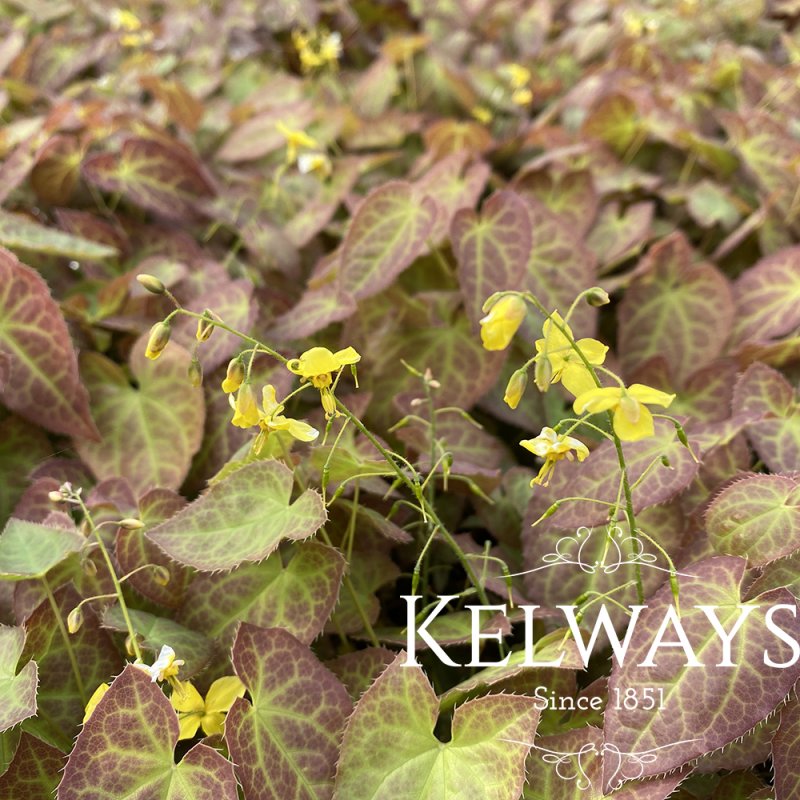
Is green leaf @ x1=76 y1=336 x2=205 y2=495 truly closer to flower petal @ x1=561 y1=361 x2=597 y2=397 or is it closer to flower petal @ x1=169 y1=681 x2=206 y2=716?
flower petal @ x1=169 y1=681 x2=206 y2=716

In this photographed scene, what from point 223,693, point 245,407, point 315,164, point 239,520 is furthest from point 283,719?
point 315,164

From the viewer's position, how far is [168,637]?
1022 millimetres

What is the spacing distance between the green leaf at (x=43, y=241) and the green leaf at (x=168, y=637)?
677mm

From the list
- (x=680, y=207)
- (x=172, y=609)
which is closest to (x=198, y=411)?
(x=172, y=609)

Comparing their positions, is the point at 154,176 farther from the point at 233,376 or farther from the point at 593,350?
the point at 593,350

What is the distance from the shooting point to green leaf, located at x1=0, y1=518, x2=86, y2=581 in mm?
996

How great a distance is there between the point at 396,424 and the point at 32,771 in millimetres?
600

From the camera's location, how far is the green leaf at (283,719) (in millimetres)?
→ 884

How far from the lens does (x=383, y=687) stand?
905 millimetres

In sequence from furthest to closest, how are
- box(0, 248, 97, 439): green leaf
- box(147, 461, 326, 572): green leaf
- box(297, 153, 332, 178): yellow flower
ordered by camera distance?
box(297, 153, 332, 178): yellow flower
box(0, 248, 97, 439): green leaf
box(147, 461, 326, 572): green leaf

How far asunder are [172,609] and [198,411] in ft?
1.07

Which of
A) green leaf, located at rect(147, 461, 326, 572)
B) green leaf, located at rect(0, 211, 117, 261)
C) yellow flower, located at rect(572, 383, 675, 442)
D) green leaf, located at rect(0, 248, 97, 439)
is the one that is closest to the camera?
yellow flower, located at rect(572, 383, 675, 442)

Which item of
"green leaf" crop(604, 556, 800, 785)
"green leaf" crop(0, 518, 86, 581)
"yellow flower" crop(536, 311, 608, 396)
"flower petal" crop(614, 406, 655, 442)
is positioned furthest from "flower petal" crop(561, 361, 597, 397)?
"green leaf" crop(0, 518, 86, 581)

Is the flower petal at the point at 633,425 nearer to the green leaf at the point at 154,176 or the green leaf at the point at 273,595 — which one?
the green leaf at the point at 273,595
